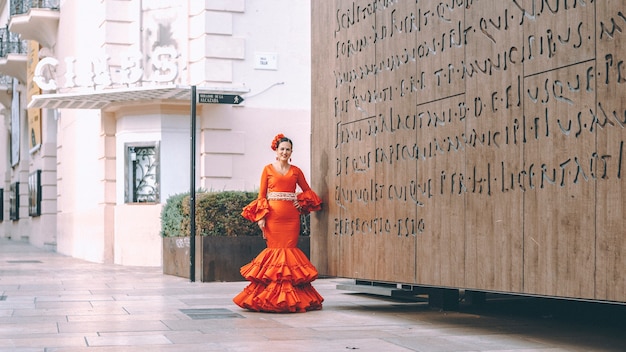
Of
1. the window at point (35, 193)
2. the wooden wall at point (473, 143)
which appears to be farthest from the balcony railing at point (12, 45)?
the wooden wall at point (473, 143)

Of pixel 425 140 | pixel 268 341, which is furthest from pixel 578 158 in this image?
pixel 268 341

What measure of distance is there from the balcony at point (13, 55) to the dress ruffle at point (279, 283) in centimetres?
2722

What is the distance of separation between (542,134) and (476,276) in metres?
1.41

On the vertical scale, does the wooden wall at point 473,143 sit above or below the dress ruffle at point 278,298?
above

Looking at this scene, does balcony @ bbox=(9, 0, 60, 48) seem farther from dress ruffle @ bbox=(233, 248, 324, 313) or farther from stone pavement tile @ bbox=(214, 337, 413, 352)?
stone pavement tile @ bbox=(214, 337, 413, 352)

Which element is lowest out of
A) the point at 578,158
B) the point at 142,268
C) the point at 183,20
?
the point at 142,268

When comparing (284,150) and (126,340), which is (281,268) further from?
Result: (126,340)

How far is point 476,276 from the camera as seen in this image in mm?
7773

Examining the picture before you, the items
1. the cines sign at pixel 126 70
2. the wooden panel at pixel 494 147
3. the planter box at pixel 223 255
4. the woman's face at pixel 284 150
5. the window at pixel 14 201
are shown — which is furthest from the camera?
the window at pixel 14 201

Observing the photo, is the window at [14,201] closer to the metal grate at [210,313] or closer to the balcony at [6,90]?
the balcony at [6,90]

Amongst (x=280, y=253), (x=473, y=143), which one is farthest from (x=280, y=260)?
(x=473, y=143)

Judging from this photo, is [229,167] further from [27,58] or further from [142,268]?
[27,58]

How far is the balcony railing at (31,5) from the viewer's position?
28.5 meters

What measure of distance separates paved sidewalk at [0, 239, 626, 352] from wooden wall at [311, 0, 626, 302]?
0.54 metres
